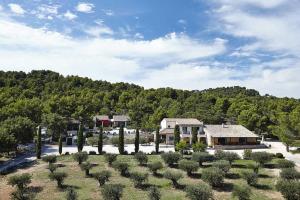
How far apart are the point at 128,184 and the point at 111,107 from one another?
87.8 m

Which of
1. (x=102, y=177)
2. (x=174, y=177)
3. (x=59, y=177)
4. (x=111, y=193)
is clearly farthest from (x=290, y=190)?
(x=59, y=177)

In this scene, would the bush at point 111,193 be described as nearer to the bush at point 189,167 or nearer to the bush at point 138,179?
the bush at point 138,179

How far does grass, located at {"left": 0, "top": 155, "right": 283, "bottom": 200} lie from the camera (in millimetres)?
36156

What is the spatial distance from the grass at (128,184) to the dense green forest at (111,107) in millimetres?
6371

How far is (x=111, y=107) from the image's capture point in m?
126

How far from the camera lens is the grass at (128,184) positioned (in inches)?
1423

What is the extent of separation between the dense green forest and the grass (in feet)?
20.9

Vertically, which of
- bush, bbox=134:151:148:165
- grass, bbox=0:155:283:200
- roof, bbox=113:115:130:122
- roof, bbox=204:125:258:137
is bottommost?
grass, bbox=0:155:283:200

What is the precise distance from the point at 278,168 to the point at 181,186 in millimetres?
14432

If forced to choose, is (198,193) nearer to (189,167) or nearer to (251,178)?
(251,178)

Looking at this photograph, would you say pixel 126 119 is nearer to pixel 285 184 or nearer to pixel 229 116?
pixel 229 116

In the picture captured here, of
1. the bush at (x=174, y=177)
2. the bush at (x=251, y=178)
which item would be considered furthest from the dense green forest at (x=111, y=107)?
the bush at (x=174, y=177)

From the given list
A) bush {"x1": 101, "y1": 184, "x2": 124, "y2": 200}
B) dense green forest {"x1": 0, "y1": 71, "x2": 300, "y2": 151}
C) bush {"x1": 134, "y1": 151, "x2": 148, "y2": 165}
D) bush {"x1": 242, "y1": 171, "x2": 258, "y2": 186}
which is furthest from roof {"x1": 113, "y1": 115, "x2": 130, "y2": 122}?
bush {"x1": 101, "y1": 184, "x2": 124, "y2": 200}

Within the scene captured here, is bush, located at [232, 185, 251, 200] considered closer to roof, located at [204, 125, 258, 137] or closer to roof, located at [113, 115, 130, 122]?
roof, located at [204, 125, 258, 137]
